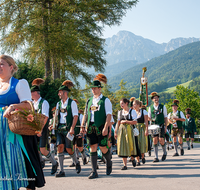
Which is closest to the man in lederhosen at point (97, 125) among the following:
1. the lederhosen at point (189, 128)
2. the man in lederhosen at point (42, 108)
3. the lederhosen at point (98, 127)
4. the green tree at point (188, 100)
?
the lederhosen at point (98, 127)

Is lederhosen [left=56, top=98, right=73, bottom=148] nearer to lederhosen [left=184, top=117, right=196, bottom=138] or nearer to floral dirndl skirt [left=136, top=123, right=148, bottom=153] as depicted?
floral dirndl skirt [left=136, top=123, right=148, bottom=153]

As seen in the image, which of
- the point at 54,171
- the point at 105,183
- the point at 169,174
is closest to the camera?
the point at 105,183

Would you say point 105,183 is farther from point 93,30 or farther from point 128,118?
point 93,30

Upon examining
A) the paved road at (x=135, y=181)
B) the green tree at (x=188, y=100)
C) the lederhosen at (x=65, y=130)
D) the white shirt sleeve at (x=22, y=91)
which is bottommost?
the paved road at (x=135, y=181)

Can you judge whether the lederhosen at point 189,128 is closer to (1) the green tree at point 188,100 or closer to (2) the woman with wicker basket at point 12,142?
(2) the woman with wicker basket at point 12,142

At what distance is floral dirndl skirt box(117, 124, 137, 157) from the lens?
25.7 feet

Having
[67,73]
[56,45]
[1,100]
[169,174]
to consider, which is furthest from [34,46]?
[1,100]

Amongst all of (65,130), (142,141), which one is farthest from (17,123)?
(142,141)

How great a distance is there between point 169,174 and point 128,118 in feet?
6.73

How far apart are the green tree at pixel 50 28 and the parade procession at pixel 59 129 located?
31.6ft

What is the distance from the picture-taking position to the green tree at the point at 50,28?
18.2 metres

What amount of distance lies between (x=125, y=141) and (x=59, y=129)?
7.05 ft

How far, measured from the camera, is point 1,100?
11.2ft

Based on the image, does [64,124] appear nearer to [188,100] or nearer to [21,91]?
[21,91]
